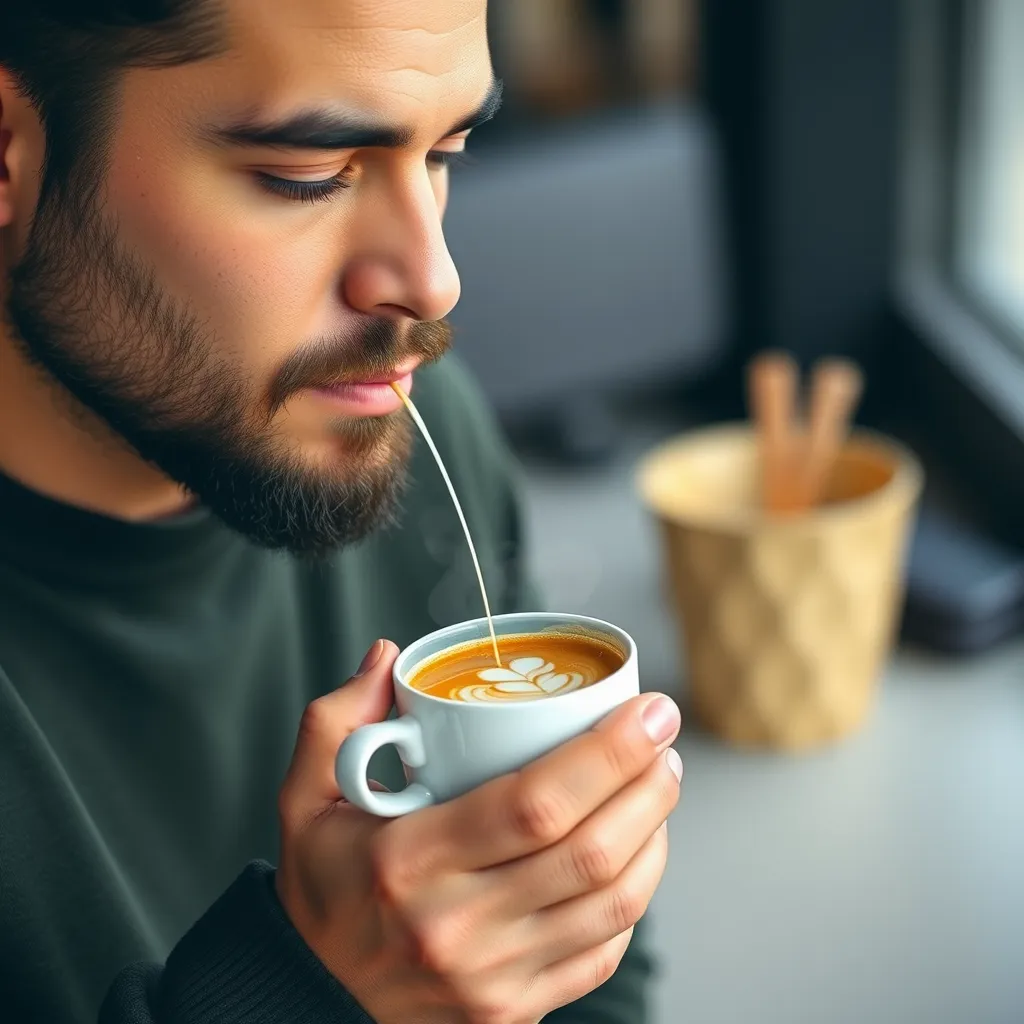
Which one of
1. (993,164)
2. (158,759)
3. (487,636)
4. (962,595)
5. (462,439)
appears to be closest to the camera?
(487,636)

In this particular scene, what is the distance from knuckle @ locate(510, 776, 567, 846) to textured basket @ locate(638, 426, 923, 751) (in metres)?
0.68

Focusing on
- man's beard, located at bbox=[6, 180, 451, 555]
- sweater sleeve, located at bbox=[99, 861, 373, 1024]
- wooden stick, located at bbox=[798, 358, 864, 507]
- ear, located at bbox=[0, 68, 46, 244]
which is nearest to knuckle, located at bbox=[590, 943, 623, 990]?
sweater sleeve, located at bbox=[99, 861, 373, 1024]

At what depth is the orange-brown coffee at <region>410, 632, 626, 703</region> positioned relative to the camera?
640 mm

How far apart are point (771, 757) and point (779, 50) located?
112 cm

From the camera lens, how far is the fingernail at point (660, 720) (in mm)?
607

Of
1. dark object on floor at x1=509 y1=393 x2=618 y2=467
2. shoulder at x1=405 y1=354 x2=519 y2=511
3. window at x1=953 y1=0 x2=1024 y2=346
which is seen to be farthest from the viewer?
dark object on floor at x1=509 y1=393 x2=618 y2=467

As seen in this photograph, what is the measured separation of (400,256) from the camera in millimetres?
758

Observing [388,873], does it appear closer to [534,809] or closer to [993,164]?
[534,809]

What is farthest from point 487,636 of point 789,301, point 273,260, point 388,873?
point 789,301

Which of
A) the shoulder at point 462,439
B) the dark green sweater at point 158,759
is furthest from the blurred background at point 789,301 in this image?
Answer: the dark green sweater at point 158,759

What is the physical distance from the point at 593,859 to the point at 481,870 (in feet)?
0.17

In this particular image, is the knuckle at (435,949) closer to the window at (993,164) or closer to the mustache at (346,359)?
the mustache at (346,359)

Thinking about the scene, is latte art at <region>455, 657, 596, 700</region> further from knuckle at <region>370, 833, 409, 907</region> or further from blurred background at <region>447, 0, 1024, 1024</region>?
blurred background at <region>447, 0, 1024, 1024</region>

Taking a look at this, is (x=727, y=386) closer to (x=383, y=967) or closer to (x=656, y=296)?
(x=656, y=296)
